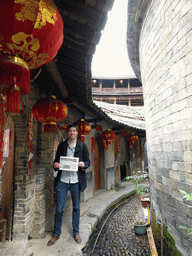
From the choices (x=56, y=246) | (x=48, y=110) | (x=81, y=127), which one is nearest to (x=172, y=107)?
(x=48, y=110)

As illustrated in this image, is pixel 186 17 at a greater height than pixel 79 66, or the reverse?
pixel 186 17

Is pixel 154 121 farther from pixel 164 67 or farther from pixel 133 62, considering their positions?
pixel 133 62

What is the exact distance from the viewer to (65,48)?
258cm

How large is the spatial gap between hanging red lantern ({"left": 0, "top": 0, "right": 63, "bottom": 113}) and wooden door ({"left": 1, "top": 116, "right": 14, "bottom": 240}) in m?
2.10

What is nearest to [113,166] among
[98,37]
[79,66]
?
[79,66]

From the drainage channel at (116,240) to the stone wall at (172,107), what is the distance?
2.47 feet

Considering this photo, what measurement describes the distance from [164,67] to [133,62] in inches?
176

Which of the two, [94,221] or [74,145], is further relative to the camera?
[94,221]

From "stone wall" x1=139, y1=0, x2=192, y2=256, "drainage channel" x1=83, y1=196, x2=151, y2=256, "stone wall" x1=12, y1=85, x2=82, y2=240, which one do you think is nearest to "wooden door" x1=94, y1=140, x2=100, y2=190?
"drainage channel" x1=83, y1=196, x2=151, y2=256

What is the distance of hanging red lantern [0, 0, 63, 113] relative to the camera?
1244 millimetres

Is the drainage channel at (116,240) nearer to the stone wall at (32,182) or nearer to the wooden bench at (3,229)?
the stone wall at (32,182)

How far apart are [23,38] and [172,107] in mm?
2834

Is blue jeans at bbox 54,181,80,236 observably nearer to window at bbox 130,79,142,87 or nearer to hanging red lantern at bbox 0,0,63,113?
hanging red lantern at bbox 0,0,63,113

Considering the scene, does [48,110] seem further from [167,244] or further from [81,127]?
[167,244]
